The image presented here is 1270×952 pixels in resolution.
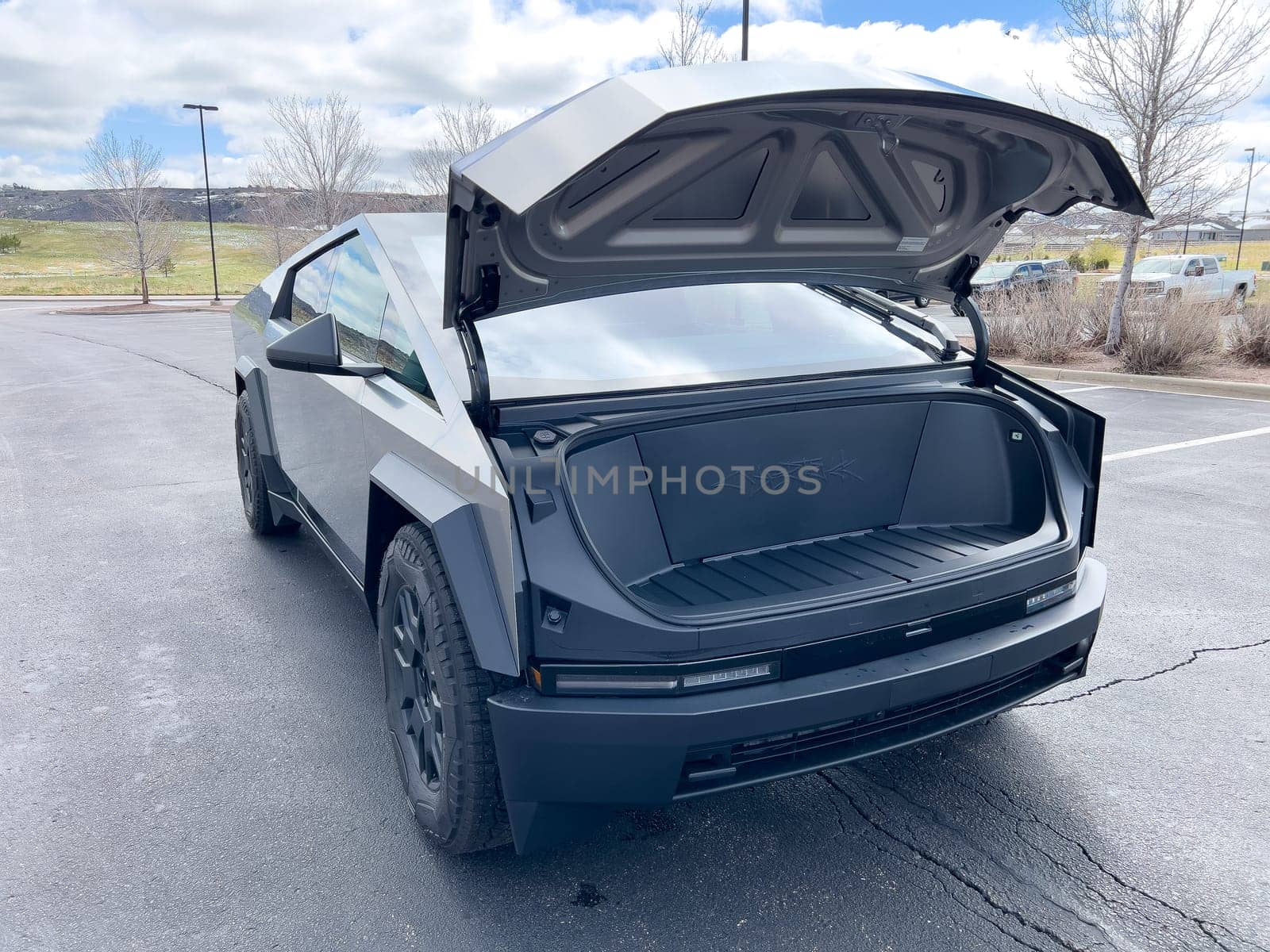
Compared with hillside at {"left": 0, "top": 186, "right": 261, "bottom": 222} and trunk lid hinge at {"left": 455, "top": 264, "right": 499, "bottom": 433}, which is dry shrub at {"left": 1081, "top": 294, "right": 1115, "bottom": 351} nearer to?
trunk lid hinge at {"left": 455, "top": 264, "right": 499, "bottom": 433}

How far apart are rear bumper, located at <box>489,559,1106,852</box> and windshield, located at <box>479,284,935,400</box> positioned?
0.92 metres

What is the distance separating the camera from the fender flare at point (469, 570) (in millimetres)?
2016

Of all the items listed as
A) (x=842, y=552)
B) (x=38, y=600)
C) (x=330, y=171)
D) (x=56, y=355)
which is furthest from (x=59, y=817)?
(x=330, y=171)

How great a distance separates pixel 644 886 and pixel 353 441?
167 cm

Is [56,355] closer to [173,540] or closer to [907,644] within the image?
[173,540]

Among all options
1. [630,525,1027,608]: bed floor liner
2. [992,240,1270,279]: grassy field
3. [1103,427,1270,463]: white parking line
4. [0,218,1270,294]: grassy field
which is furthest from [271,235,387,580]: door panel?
Result: [992,240,1270,279]: grassy field

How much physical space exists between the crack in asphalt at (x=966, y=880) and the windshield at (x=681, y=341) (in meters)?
1.23

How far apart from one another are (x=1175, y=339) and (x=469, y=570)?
12018mm

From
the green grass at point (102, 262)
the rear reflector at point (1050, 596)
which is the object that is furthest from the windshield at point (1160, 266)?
the green grass at point (102, 262)

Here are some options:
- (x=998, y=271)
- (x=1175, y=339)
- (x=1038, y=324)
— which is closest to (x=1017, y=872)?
(x=1175, y=339)

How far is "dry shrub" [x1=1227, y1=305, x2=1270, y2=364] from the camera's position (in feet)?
39.2

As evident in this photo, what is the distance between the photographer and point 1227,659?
3.54 metres

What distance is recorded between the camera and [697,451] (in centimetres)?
273

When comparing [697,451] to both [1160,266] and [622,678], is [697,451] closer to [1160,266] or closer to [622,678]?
[622,678]
